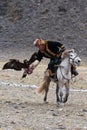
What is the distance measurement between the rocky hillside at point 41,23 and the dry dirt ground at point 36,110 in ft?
71.5

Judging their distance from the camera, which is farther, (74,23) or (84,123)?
(74,23)

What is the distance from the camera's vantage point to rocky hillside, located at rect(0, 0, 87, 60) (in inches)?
1580

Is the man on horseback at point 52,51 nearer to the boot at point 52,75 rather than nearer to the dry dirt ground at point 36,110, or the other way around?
the boot at point 52,75

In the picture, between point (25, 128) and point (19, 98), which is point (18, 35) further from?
point (25, 128)

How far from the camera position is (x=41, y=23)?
42.8m

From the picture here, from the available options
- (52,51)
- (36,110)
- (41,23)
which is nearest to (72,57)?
(52,51)

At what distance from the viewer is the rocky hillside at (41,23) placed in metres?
40.1

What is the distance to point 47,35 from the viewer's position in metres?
41.5

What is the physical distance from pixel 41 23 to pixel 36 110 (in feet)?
103

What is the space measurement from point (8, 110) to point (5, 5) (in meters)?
35.1

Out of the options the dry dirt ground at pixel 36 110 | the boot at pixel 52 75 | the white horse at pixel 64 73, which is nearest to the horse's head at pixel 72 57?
the white horse at pixel 64 73

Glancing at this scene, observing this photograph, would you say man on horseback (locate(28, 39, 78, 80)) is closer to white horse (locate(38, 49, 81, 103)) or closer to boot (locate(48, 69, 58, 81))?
boot (locate(48, 69, 58, 81))

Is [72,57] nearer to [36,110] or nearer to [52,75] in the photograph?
[52,75]

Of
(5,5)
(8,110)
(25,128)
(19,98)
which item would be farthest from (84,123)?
(5,5)
